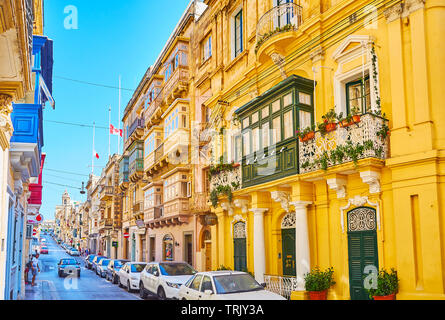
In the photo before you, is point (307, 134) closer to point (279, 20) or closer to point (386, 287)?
point (386, 287)

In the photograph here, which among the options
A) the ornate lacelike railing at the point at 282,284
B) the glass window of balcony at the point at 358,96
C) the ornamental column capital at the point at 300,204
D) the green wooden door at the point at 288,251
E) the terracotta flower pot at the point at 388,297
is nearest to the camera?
the terracotta flower pot at the point at 388,297

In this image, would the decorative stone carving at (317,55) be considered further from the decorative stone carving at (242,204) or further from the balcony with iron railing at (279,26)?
the decorative stone carving at (242,204)

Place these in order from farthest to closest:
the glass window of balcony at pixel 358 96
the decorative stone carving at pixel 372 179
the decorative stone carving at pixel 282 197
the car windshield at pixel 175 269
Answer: the car windshield at pixel 175 269
the decorative stone carving at pixel 282 197
the glass window of balcony at pixel 358 96
the decorative stone carving at pixel 372 179

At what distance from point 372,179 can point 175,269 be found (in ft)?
30.7

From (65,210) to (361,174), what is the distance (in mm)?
162590

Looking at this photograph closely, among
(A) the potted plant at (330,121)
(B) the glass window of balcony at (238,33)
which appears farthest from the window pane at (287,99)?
(B) the glass window of balcony at (238,33)

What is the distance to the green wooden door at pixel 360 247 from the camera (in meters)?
12.7

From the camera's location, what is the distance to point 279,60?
1709 centimetres

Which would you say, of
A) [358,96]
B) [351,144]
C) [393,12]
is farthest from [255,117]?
[393,12]

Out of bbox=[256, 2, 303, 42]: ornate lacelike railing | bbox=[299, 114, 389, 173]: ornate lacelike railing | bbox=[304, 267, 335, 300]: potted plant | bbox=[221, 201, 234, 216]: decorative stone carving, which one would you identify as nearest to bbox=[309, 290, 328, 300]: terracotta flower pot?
bbox=[304, 267, 335, 300]: potted plant

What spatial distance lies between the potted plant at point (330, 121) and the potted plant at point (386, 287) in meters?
Result: 4.22

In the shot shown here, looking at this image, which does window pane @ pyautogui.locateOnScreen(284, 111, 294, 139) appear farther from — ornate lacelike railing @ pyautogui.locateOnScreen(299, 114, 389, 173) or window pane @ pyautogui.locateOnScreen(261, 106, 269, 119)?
ornate lacelike railing @ pyautogui.locateOnScreen(299, 114, 389, 173)

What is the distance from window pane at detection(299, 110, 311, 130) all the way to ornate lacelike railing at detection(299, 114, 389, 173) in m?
1.21

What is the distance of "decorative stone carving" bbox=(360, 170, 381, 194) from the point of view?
40.0ft
